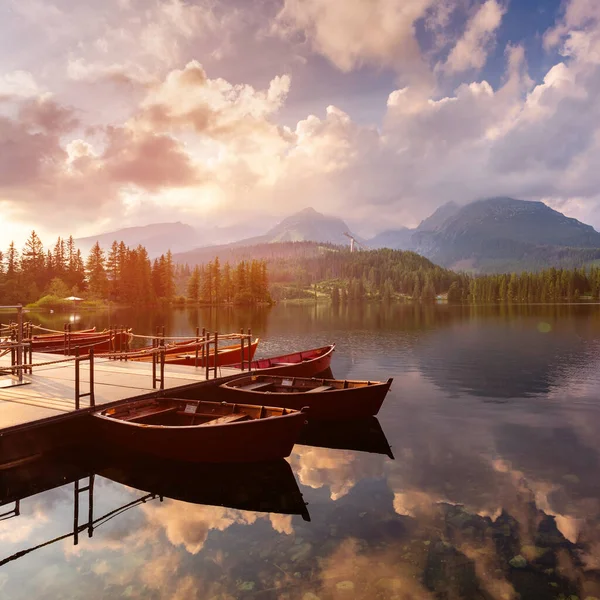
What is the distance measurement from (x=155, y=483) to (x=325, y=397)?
326 inches

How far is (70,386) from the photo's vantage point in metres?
18.8

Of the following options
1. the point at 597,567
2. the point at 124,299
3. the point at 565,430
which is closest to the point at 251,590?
the point at 597,567

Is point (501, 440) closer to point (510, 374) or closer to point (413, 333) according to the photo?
point (510, 374)

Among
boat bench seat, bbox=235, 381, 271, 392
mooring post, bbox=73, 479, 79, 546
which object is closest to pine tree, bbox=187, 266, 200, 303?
boat bench seat, bbox=235, 381, 271, 392

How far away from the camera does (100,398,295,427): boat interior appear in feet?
50.8

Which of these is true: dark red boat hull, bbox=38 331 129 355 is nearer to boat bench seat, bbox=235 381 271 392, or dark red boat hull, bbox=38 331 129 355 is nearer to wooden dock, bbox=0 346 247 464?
wooden dock, bbox=0 346 247 464

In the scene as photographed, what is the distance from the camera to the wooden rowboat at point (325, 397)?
781 inches

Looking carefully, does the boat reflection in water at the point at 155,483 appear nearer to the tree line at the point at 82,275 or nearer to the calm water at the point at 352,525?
the calm water at the point at 352,525

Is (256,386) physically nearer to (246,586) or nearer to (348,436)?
(348,436)

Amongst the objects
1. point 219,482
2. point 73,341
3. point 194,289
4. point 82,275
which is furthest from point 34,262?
point 219,482

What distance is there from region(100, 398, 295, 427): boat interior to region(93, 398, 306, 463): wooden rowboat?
0.04 meters

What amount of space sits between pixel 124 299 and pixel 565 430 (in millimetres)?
124796

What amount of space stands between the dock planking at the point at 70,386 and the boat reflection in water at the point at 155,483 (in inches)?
68.2

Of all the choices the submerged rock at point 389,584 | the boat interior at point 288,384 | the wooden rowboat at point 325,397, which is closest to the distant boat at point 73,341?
the boat interior at point 288,384
